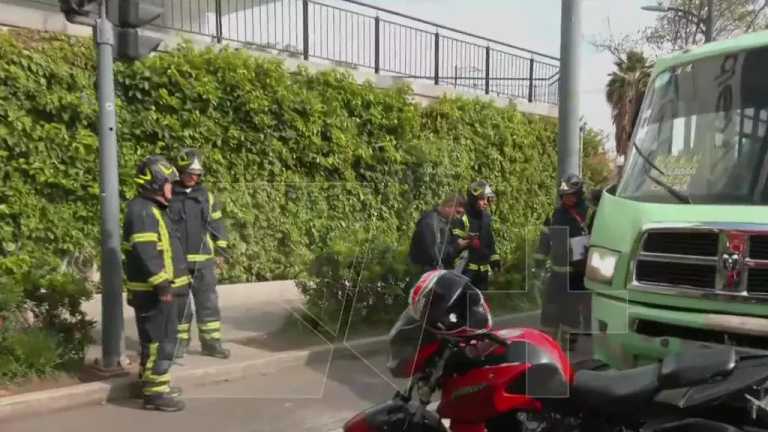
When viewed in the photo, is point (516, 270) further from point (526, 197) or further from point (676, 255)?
point (526, 197)

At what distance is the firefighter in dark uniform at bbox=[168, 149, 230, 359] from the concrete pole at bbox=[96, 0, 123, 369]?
54 centimetres

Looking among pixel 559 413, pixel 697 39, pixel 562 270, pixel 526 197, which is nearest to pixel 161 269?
pixel 562 270

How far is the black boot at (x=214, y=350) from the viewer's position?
558 centimetres

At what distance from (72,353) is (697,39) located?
7.52 m

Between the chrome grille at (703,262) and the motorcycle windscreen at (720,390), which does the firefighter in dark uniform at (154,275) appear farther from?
the motorcycle windscreen at (720,390)

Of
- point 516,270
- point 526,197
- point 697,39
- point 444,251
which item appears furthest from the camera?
point 526,197

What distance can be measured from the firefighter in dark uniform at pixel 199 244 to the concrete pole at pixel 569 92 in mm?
4732

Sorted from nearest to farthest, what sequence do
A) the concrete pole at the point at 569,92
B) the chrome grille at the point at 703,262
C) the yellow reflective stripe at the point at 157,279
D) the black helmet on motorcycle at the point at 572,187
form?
the chrome grille at the point at 703,262
the yellow reflective stripe at the point at 157,279
the black helmet on motorcycle at the point at 572,187
the concrete pole at the point at 569,92

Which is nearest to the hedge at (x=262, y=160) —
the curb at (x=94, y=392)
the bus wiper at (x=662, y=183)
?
the curb at (x=94, y=392)

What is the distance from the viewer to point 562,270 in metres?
3.74

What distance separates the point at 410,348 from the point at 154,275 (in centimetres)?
316

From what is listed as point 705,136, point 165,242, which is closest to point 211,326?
point 165,242

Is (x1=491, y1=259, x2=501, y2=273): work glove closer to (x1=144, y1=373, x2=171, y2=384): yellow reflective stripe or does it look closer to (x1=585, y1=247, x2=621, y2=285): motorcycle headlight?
(x1=585, y1=247, x2=621, y2=285): motorcycle headlight

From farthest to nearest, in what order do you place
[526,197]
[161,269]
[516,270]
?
[526,197], [161,269], [516,270]
